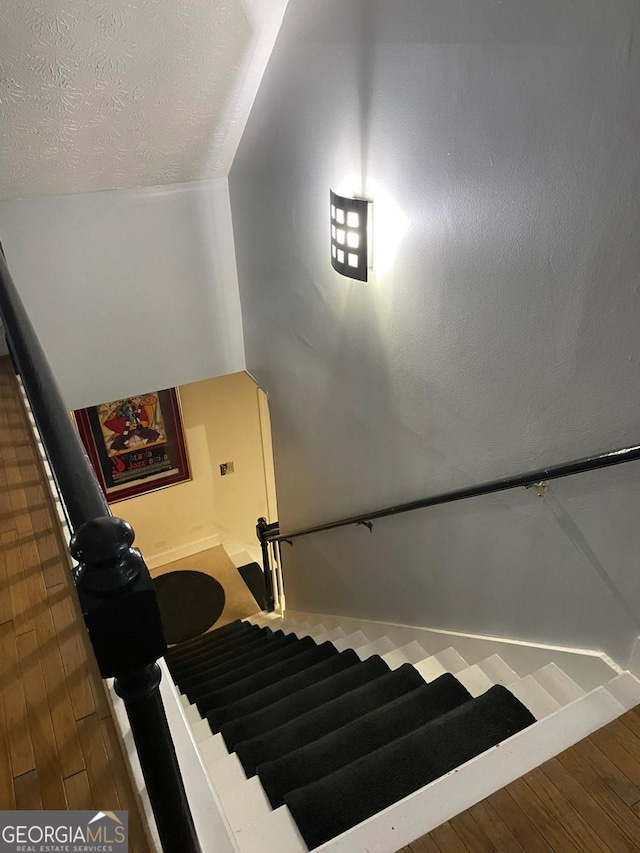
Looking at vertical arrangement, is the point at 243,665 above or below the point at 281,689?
below

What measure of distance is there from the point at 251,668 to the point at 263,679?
0.43m

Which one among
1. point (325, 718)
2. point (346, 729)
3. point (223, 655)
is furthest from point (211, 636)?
point (346, 729)

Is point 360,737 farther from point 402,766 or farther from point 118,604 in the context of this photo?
point 118,604

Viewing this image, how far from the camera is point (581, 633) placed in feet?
7.10

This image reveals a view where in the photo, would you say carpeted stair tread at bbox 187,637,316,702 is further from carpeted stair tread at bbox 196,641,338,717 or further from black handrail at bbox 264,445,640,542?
black handrail at bbox 264,445,640,542

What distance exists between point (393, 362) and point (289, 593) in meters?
3.46

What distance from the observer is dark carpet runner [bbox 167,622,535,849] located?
1.86 metres

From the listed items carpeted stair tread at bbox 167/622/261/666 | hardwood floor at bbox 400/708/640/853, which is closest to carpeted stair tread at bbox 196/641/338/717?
carpeted stair tread at bbox 167/622/261/666

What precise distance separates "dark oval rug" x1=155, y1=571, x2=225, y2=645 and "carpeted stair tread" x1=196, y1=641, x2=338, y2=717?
3156 millimetres

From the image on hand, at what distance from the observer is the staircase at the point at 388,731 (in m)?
1.71

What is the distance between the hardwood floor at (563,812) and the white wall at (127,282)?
370 centimetres

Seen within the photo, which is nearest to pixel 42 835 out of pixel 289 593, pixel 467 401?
pixel 467 401

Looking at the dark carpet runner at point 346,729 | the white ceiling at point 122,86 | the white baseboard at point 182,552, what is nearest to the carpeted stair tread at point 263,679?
the dark carpet runner at point 346,729

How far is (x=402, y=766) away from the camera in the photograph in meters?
1.97
